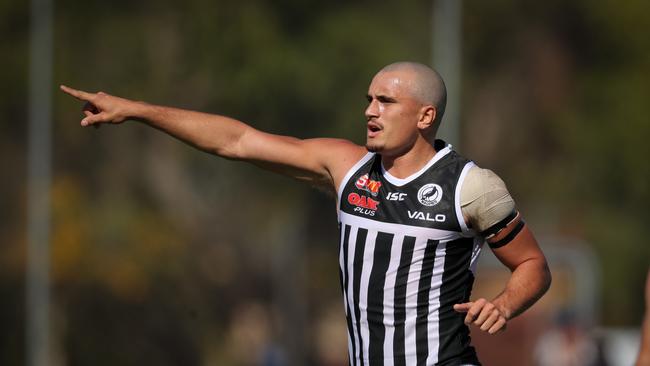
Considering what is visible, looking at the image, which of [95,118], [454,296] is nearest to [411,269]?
[454,296]

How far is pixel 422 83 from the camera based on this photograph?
6.95m

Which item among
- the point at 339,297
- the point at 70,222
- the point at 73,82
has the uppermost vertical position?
the point at 73,82

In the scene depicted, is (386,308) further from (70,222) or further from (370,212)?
(70,222)

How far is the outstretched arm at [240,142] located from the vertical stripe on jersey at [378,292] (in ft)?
1.74

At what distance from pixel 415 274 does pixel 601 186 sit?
26.0 meters

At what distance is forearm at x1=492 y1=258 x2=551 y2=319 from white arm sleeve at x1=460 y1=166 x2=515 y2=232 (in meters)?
0.32

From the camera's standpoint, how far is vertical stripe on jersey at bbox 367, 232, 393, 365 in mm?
6766

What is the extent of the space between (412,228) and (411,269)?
224mm

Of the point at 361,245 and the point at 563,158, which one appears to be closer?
the point at 361,245

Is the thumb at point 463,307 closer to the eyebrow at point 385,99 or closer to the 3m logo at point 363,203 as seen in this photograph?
the 3m logo at point 363,203

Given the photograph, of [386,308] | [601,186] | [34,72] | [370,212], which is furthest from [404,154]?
[601,186]

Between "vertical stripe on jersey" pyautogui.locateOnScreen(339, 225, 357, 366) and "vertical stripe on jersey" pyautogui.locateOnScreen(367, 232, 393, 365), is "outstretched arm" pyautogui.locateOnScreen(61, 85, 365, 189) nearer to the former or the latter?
"vertical stripe on jersey" pyautogui.locateOnScreen(339, 225, 357, 366)

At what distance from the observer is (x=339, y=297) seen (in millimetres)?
27844

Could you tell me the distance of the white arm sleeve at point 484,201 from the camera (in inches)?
261
